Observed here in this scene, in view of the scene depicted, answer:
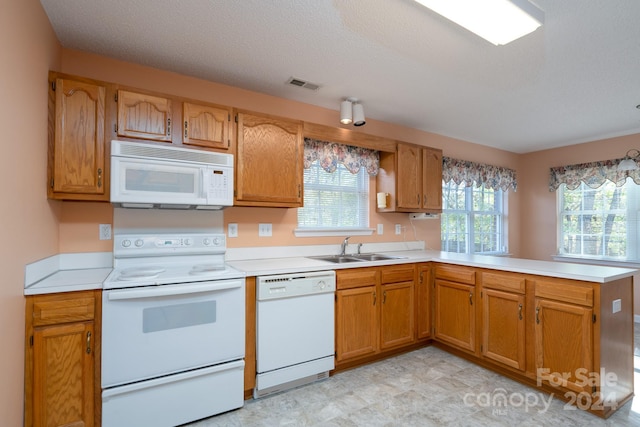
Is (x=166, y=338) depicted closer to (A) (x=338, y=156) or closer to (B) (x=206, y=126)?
(B) (x=206, y=126)

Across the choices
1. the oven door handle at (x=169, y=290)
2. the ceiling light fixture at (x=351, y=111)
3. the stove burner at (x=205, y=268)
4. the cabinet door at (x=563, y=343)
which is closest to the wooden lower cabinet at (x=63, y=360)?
the oven door handle at (x=169, y=290)

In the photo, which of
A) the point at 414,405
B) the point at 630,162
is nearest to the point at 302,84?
the point at 414,405

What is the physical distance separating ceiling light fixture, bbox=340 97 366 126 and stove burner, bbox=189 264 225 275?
1721 millimetres

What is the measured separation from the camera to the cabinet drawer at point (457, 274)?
8.98ft

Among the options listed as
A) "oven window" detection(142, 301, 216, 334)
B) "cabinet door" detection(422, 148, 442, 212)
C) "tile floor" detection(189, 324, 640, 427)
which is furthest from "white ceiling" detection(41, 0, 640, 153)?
"tile floor" detection(189, 324, 640, 427)

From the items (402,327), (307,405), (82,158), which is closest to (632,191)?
(402,327)

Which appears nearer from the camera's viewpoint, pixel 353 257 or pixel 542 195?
pixel 353 257

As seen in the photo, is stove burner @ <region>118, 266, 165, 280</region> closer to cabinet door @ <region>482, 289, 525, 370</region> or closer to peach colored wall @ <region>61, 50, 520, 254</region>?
peach colored wall @ <region>61, 50, 520, 254</region>

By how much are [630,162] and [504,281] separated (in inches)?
106

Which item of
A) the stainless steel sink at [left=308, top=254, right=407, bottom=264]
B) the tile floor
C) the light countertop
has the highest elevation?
the light countertop

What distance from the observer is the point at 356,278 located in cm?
260

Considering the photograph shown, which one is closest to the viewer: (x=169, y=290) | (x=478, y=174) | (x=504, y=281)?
(x=169, y=290)

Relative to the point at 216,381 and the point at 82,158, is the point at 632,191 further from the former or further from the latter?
the point at 82,158

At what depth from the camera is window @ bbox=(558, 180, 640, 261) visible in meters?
3.99
